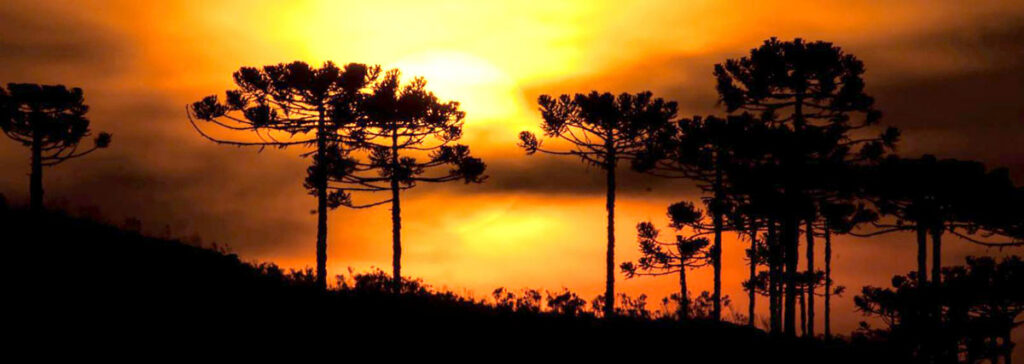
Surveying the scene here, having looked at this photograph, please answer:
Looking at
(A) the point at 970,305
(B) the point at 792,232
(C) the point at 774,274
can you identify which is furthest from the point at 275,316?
(A) the point at 970,305

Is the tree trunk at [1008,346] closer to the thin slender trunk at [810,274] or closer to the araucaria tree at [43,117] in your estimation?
the thin slender trunk at [810,274]

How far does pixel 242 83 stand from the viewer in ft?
98.8

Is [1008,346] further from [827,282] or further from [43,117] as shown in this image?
[43,117]

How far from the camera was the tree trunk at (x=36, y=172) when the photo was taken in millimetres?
36312

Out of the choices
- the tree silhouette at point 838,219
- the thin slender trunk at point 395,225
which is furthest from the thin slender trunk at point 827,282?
the thin slender trunk at point 395,225

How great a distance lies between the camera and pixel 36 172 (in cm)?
3791

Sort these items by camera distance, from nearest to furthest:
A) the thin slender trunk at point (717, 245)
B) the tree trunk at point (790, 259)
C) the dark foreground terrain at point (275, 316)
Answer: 1. the dark foreground terrain at point (275, 316)
2. the tree trunk at point (790, 259)
3. the thin slender trunk at point (717, 245)

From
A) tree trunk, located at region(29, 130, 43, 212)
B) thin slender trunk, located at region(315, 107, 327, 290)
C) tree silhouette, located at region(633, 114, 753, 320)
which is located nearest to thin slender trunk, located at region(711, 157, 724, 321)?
tree silhouette, located at region(633, 114, 753, 320)

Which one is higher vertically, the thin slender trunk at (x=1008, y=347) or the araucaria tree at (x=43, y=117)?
the araucaria tree at (x=43, y=117)

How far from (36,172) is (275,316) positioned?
29.8 meters

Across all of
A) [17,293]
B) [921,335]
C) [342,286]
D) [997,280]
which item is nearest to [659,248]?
[921,335]

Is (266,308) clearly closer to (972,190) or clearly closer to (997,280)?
(972,190)

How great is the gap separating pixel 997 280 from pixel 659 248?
18.4 meters

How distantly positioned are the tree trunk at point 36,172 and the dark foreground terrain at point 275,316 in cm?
1807
